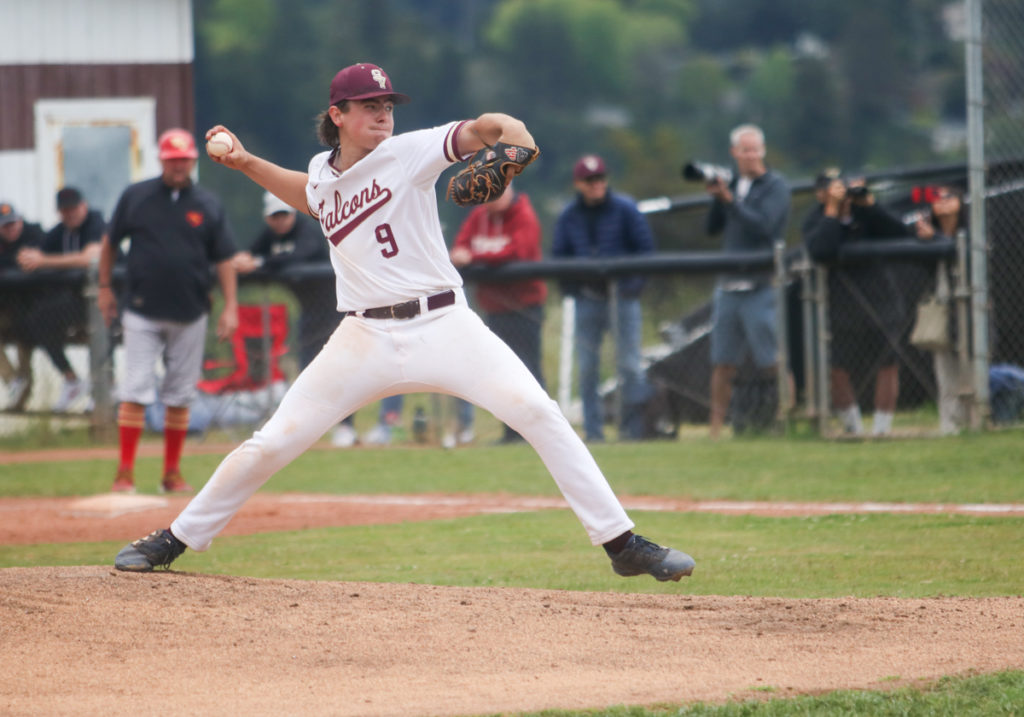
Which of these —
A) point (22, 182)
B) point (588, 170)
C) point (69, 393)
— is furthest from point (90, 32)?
point (588, 170)

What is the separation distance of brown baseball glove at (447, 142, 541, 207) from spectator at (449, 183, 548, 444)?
7280 mm

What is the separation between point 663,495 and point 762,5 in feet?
307

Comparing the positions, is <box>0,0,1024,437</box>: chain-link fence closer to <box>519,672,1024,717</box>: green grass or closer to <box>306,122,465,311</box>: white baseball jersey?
<box>306,122,465,311</box>: white baseball jersey

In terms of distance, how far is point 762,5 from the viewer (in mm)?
98875

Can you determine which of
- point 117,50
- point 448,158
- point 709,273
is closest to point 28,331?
point 117,50

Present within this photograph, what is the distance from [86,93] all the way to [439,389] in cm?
1255

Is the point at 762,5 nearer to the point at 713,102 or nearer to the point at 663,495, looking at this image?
the point at 713,102

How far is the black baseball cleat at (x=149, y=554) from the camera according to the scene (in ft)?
21.1

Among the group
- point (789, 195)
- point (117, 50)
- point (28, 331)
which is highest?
point (117, 50)

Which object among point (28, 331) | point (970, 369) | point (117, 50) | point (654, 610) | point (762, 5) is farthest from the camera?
point (762, 5)

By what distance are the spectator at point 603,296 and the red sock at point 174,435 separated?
140 inches

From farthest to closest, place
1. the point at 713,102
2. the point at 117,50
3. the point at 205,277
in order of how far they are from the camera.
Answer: the point at 713,102 → the point at 117,50 → the point at 205,277

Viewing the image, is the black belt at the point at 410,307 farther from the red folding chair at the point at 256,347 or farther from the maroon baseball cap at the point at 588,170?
the red folding chair at the point at 256,347

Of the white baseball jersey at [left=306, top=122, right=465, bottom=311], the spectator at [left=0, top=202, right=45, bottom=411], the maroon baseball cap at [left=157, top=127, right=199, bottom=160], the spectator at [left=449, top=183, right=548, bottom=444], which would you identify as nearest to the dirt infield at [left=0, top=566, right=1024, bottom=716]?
the white baseball jersey at [left=306, top=122, right=465, bottom=311]
